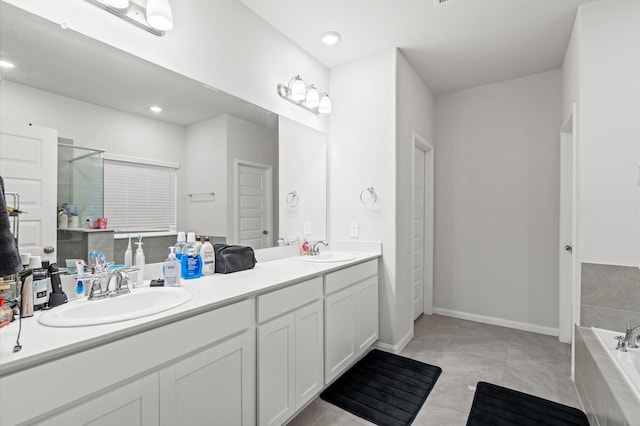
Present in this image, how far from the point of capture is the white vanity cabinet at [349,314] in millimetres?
2100

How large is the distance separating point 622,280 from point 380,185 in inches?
68.4

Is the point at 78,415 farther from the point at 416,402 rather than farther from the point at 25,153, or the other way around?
the point at 416,402

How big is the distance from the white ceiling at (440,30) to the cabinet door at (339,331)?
1.99m

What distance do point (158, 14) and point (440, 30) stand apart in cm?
204

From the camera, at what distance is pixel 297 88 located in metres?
2.57

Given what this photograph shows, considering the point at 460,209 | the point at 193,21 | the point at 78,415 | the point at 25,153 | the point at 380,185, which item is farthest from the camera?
the point at 460,209

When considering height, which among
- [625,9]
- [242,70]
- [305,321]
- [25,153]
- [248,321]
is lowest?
[305,321]

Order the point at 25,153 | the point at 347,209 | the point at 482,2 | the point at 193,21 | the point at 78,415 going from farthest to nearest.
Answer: the point at 347,209, the point at 482,2, the point at 193,21, the point at 25,153, the point at 78,415

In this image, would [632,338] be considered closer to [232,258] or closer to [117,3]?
[232,258]

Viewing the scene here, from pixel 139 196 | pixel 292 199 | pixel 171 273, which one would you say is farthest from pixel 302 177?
pixel 171 273

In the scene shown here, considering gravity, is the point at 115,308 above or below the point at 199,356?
above

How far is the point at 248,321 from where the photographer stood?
1493 millimetres

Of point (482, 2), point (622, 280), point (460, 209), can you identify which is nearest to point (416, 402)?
point (622, 280)

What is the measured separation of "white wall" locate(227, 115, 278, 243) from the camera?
2139 mm
